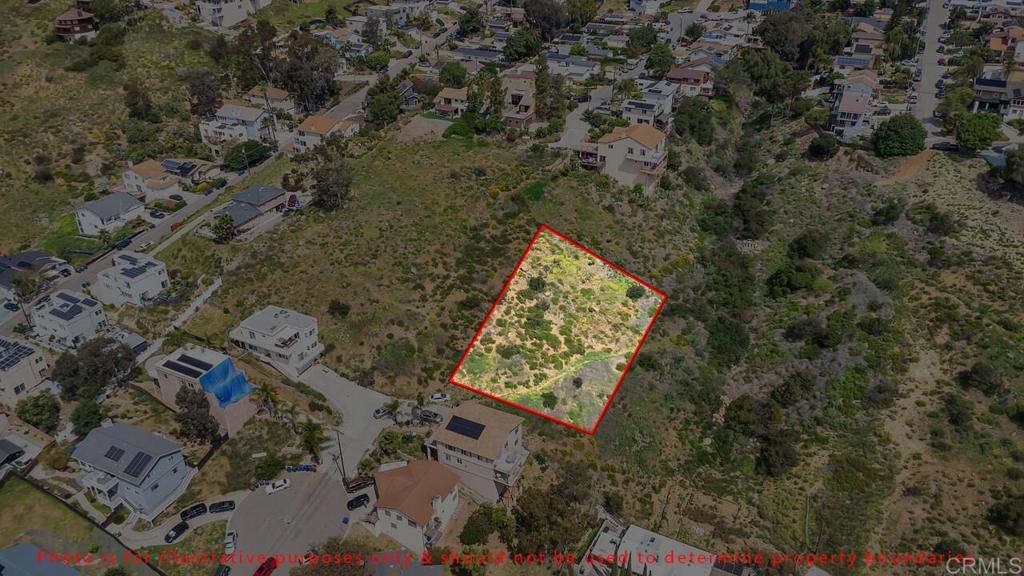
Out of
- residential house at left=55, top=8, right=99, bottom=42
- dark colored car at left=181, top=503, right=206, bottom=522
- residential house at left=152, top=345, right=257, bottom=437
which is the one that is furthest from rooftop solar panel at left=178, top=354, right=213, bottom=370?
residential house at left=55, top=8, right=99, bottom=42

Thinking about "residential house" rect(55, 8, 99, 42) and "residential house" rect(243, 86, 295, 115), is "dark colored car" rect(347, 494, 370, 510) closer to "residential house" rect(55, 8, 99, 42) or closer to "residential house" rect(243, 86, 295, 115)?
"residential house" rect(243, 86, 295, 115)

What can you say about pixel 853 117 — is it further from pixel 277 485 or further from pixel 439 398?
pixel 277 485

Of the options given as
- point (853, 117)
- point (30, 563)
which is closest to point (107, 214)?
point (30, 563)

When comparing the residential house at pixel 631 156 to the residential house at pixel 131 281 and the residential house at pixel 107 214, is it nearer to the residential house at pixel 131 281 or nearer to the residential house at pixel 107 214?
the residential house at pixel 131 281

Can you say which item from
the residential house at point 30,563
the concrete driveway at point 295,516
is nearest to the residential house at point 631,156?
the concrete driveway at point 295,516

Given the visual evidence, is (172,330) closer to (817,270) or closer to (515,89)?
(515,89)
